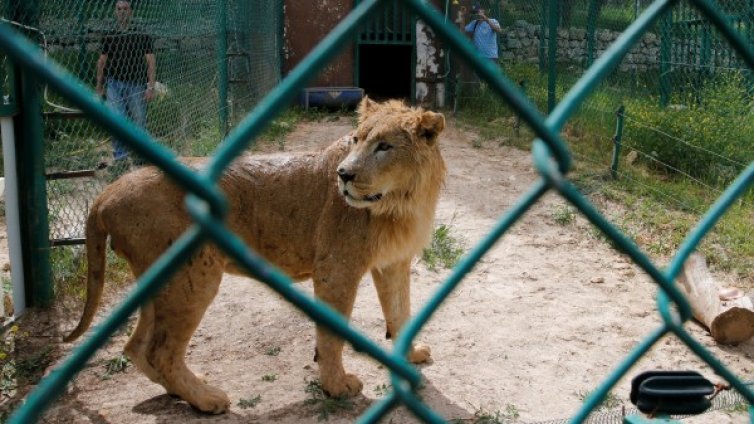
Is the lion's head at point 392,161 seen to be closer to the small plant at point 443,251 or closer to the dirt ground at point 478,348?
the dirt ground at point 478,348

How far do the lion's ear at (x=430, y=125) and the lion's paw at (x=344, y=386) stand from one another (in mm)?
1359

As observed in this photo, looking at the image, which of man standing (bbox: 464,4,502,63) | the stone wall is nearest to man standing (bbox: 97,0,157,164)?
man standing (bbox: 464,4,502,63)

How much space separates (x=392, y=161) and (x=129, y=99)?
358 cm

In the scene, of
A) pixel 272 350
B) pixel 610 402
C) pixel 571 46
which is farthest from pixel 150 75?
pixel 571 46

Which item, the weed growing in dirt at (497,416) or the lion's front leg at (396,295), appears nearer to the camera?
the weed growing in dirt at (497,416)

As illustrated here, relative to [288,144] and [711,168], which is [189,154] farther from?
[711,168]

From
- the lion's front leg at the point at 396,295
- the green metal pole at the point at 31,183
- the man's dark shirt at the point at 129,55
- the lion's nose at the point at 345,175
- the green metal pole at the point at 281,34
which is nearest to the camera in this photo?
the lion's nose at the point at 345,175

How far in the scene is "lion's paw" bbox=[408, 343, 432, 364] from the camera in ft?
15.7

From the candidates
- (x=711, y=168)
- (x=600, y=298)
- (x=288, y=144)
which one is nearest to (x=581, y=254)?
(x=600, y=298)

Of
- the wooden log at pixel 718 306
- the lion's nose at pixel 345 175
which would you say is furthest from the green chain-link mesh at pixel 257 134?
the wooden log at pixel 718 306

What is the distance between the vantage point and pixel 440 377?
4.67 metres

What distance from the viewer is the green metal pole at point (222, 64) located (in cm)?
975

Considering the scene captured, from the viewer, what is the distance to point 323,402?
429 cm

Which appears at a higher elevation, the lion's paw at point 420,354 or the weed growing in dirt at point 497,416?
the lion's paw at point 420,354
